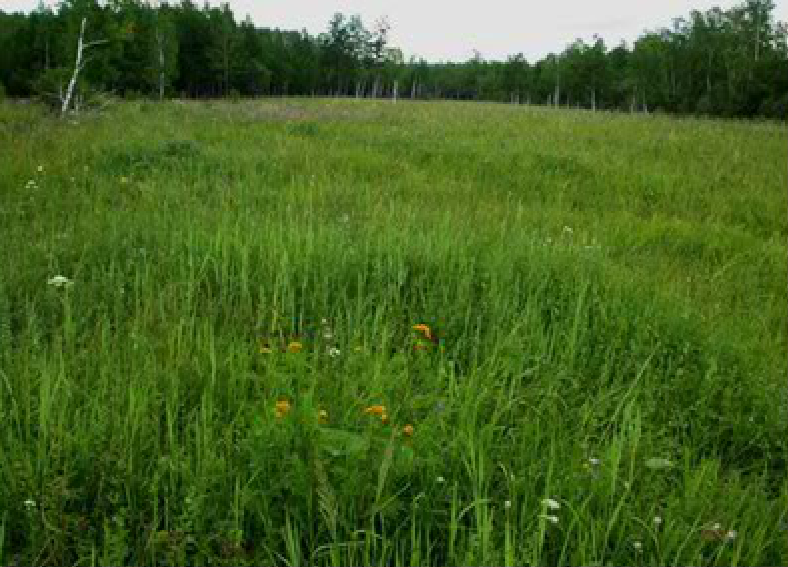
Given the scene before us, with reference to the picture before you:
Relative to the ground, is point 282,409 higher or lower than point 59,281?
lower

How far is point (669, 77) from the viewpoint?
51750 mm

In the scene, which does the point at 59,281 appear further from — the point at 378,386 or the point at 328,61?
the point at 328,61

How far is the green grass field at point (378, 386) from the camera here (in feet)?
5.65

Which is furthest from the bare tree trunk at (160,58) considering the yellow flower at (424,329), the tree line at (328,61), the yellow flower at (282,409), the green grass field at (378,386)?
the yellow flower at (282,409)

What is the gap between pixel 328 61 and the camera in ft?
262

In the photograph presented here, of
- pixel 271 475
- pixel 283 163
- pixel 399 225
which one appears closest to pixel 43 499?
pixel 271 475

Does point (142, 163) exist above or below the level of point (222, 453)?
above

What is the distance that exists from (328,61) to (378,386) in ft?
275

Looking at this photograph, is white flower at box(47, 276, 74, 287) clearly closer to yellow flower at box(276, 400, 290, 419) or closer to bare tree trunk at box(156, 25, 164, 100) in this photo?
yellow flower at box(276, 400, 290, 419)

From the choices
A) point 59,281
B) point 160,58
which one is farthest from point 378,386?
point 160,58

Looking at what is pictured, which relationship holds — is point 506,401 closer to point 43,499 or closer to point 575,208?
point 43,499

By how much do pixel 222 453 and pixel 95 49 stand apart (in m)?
33.8

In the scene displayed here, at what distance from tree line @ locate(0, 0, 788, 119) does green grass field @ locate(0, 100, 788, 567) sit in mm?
13407

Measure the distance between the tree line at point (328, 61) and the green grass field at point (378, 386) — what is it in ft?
44.0
